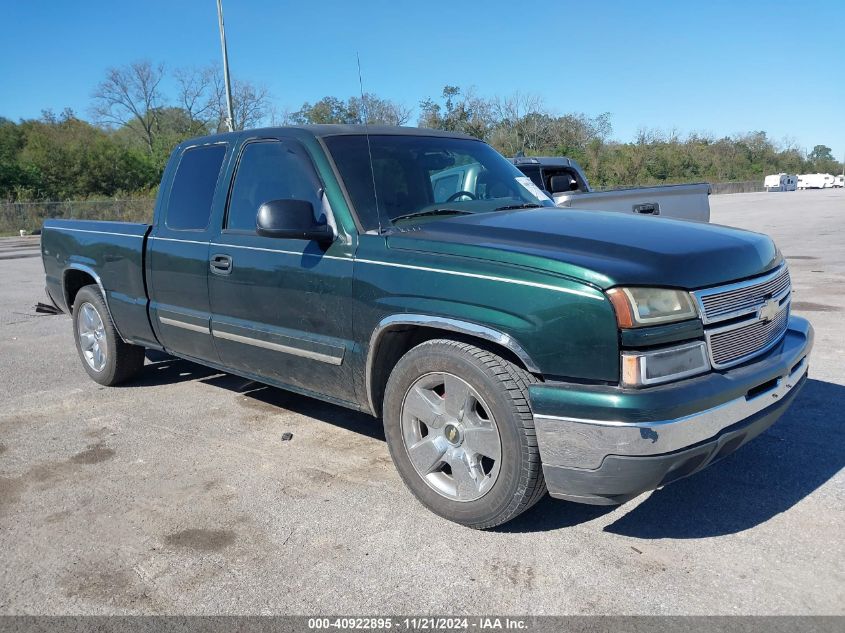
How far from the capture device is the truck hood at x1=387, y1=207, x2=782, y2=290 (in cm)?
286

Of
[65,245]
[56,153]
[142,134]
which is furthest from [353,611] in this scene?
[142,134]

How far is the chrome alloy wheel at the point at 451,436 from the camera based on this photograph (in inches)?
124

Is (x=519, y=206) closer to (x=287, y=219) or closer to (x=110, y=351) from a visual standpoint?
(x=287, y=219)

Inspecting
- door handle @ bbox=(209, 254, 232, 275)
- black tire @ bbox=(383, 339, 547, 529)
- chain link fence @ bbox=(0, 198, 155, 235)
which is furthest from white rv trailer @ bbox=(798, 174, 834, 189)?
black tire @ bbox=(383, 339, 547, 529)

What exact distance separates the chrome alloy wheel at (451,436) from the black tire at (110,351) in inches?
128

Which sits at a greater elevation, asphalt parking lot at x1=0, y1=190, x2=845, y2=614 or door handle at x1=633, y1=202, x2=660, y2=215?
door handle at x1=633, y1=202, x2=660, y2=215

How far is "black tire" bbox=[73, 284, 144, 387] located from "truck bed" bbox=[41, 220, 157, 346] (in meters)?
0.12

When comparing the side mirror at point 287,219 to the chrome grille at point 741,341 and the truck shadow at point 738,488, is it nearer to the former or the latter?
the truck shadow at point 738,488

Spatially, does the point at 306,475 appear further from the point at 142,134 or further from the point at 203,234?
the point at 142,134

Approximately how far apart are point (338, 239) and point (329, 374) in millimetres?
735

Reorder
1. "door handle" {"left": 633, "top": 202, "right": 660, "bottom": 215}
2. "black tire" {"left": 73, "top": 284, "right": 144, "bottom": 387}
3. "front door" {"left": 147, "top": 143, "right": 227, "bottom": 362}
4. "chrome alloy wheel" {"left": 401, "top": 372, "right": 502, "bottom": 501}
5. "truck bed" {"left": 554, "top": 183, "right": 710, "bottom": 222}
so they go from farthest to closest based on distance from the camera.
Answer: "door handle" {"left": 633, "top": 202, "right": 660, "bottom": 215}
"truck bed" {"left": 554, "top": 183, "right": 710, "bottom": 222}
"black tire" {"left": 73, "top": 284, "right": 144, "bottom": 387}
"front door" {"left": 147, "top": 143, "right": 227, "bottom": 362}
"chrome alloy wheel" {"left": 401, "top": 372, "right": 502, "bottom": 501}

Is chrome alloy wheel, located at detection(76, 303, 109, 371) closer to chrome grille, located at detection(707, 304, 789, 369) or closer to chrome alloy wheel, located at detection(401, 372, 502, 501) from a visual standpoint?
chrome alloy wheel, located at detection(401, 372, 502, 501)

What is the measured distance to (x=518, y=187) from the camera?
14.9 ft

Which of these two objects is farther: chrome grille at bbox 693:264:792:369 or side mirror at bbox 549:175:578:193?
side mirror at bbox 549:175:578:193
